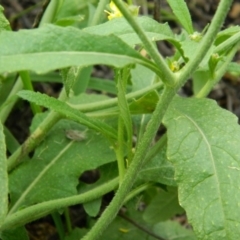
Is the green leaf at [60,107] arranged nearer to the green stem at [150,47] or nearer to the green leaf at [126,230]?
the green stem at [150,47]

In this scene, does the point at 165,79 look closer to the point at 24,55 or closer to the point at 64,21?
the point at 24,55

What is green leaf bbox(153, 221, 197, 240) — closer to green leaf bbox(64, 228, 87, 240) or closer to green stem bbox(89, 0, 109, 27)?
green leaf bbox(64, 228, 87, 240)

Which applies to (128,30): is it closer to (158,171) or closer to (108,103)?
(108,103)

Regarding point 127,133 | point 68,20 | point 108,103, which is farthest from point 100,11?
point 127,133

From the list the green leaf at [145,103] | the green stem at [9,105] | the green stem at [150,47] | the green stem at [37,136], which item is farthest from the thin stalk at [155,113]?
the green stem at [9,105]

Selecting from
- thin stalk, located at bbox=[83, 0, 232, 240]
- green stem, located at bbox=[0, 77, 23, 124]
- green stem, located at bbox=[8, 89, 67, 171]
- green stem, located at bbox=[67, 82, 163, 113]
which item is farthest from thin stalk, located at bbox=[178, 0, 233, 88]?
green stem, located at bbox=[0, 77, 23, 124]
